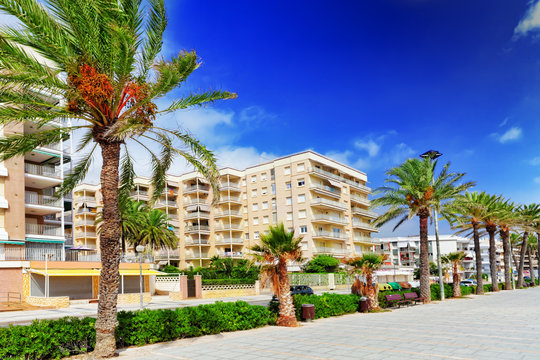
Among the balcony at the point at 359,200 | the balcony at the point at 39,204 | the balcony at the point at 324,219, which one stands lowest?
the balcony at the point at 324,219

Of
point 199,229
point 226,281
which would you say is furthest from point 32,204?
point 199,229

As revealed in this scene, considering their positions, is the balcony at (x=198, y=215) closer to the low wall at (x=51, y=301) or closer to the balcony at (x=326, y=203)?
the balcony at (x=326, y=203)

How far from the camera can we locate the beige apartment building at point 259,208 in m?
65.0

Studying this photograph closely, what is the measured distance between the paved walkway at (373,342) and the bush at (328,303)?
3.99 ft

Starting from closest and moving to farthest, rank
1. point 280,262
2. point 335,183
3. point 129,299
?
point 280,262
point 129,299
point 335,183

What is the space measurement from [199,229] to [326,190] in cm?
2124

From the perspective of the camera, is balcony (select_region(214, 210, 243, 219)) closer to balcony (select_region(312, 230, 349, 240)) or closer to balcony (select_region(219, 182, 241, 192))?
balcony (select_region(219, 182, 241, 192))

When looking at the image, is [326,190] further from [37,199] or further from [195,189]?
[37,199]

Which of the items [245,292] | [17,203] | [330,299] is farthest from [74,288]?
[330,299]

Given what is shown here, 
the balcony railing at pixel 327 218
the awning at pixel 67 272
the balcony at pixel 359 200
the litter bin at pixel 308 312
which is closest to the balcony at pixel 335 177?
the balcony at pixel 359 200

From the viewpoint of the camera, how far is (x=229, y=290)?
40406 millimetres

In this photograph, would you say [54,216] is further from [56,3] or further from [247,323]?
[56,3]

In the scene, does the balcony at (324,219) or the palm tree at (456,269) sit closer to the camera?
the palm tree at (456,269)

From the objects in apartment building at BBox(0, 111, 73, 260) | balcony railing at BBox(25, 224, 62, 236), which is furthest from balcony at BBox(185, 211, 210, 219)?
balcony railing at BBox(25, 224, 62, 236)
